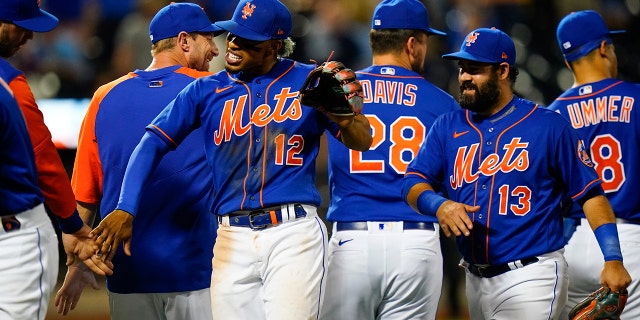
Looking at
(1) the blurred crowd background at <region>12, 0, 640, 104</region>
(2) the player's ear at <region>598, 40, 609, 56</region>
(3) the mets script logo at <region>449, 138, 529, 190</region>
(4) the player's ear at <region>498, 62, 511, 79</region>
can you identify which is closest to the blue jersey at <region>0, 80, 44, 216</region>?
(3) the mets script logo at <region>449, 138, 529, 190</region>

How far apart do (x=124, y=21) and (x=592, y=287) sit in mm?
6420

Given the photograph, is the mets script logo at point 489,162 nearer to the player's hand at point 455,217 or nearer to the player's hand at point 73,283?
the player's hand at point 455,217

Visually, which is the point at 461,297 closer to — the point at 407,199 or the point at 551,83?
the point at 551,83

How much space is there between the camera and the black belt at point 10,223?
13.4ft

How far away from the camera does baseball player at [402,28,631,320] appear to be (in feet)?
16.0

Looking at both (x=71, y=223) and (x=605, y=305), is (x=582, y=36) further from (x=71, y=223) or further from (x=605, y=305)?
(x=71, y=223)

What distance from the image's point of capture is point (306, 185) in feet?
15.6

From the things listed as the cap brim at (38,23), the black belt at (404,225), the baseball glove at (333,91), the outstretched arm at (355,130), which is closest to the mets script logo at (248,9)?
the baseball glove at (333,91)

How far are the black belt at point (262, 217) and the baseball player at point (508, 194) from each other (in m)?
0.66

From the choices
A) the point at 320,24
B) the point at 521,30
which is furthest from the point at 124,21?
the point at 521,30

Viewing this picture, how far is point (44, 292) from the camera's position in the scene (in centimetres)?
420

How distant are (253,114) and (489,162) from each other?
1179 millimetres

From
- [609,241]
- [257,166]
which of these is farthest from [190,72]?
[609,241]

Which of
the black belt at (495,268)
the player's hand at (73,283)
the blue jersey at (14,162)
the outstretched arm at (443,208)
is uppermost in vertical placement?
the blue jersey at (14,162)
